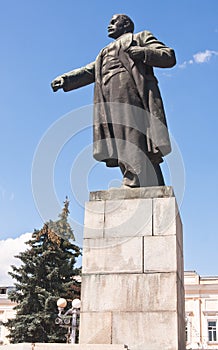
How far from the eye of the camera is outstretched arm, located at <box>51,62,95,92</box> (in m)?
9.07

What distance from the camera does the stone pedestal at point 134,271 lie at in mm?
6793

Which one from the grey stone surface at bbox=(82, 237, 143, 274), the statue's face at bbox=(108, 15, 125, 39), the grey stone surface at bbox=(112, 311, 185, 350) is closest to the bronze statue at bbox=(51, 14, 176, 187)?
the statue's face at bbox=(108, 15, 125, 39)

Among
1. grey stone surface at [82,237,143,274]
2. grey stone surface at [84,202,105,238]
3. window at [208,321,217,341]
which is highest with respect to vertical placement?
grey stone surface at [84,202,105,238]

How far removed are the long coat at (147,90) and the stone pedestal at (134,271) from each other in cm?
81

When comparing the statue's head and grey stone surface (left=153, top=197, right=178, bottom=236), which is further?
the statue's head

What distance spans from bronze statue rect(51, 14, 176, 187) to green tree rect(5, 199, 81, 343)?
1793 cm

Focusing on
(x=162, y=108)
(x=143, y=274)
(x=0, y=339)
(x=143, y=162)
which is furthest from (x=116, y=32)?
(x=0, y=339)

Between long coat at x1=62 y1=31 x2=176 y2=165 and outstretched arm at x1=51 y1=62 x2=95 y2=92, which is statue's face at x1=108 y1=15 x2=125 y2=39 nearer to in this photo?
long coat at x1=62 y1=31 x2=176 y2=165

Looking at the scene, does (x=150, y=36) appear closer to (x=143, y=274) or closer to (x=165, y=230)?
(x=165, y=230)

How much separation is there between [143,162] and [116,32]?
2585mm

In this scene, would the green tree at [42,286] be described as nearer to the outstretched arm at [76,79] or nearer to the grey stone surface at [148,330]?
the outstretched arm at [76,79]

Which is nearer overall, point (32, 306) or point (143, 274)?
point (143, 274)

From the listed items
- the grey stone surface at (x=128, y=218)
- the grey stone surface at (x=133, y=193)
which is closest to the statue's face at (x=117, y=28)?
the grey stone surface at (x=133, y=193)

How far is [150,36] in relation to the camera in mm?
8523
